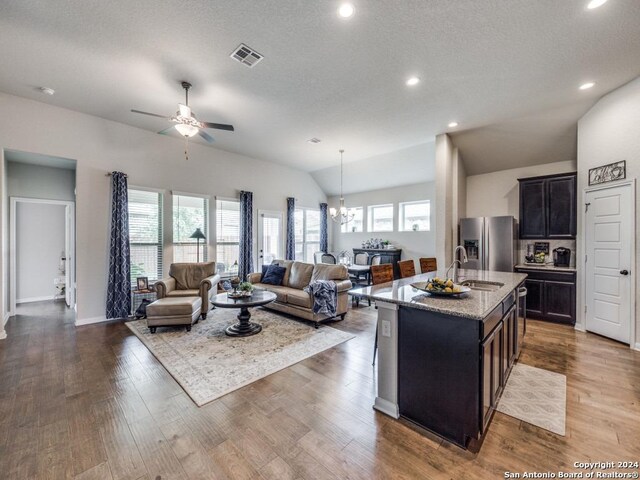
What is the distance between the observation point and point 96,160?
15.5 feet

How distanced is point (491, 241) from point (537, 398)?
11.2ft

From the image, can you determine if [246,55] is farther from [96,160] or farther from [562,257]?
[562,257]

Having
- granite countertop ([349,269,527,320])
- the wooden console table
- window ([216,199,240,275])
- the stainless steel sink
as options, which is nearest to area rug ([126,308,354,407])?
granite countertop ([349,269,527,320])

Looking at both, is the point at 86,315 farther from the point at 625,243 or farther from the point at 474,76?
the point at 625,243

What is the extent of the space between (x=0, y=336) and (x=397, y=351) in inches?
214

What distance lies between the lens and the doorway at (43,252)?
18.9 ft

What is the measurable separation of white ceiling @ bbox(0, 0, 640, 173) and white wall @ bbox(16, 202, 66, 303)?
337 cm

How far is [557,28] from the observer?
2549 mm

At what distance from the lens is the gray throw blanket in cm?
427

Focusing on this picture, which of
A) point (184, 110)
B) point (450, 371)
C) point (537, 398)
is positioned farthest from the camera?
point (184, 110)

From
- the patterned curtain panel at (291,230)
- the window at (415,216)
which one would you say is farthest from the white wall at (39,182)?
the window at (415,216)

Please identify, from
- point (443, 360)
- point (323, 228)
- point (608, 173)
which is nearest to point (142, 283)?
point (443, 360)

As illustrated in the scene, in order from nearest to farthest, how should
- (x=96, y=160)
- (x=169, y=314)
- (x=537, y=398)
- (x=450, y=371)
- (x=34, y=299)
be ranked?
1. (x=450, y=371)
2. (x=537, y=398)
3. (x=169, y=314)
4. (x=96, y=160)
5. (x=34, y=299)

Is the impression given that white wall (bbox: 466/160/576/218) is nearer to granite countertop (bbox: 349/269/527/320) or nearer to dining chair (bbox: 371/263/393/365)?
dining chair (bbox: 371/263/393/365)
